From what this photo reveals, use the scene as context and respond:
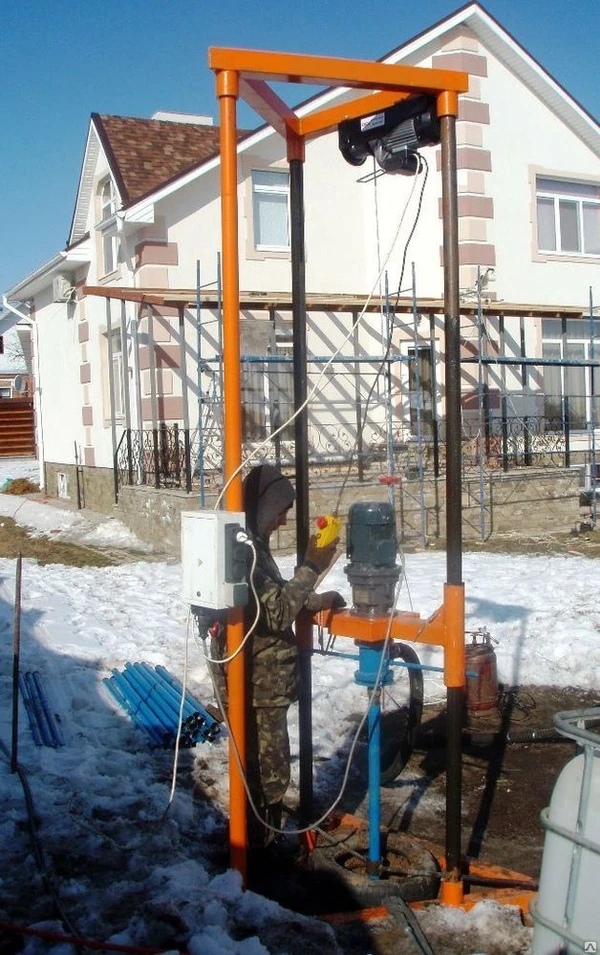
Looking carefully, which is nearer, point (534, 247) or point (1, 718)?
point (1, 718)

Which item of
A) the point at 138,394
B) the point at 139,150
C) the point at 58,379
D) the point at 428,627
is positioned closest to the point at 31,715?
the point at 428,627

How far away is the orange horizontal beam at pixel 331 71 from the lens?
382 centimetres

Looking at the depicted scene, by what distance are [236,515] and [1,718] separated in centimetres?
249

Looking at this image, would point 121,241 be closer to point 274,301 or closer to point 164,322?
point 164,322

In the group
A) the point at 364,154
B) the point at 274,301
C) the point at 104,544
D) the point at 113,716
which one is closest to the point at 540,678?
the point at 113,716

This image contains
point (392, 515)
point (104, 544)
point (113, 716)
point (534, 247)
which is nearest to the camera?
point (392, 515)

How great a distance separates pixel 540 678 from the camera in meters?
7.21

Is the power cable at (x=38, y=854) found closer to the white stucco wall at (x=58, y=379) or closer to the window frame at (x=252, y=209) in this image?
the window frame at (x=252, y=209)

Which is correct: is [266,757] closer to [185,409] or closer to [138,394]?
[185,409]

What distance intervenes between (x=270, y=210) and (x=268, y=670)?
12.6 meters

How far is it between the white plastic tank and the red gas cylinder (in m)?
3.54

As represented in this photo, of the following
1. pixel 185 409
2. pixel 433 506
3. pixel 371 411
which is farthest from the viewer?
pixel 371 411

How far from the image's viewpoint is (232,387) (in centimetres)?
382

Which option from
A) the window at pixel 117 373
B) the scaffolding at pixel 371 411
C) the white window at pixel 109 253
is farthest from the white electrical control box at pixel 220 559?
the white window at pixel 109 253
